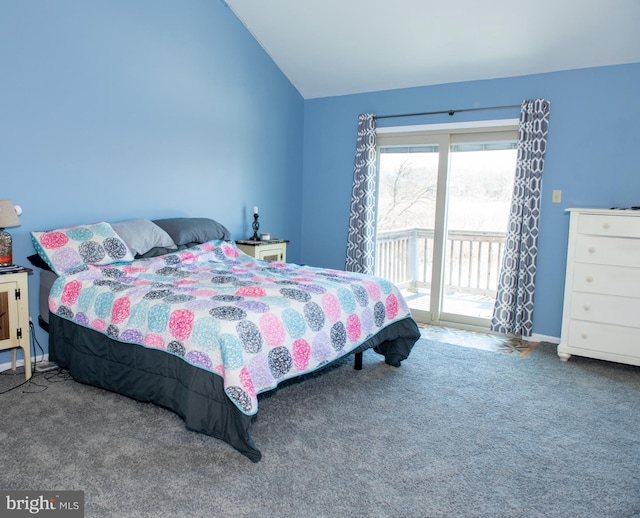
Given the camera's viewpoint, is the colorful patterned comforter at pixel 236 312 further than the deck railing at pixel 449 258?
No

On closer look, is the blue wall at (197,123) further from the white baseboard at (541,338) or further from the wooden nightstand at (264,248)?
the wooden nightstand at (264,248)

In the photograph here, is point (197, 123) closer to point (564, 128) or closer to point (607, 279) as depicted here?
point (564, 128)

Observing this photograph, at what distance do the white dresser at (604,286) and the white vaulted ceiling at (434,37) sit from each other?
1.32 m

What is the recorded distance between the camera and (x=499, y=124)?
424cm

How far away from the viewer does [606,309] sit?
136 inches

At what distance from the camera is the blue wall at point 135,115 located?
3.11 metres

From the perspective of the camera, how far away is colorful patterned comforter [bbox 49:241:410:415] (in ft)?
7.15

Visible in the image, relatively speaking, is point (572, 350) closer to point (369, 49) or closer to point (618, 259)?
point (618, 259)

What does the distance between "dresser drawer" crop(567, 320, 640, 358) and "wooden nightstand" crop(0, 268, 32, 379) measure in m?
3.72

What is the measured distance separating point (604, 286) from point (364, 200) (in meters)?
2.33

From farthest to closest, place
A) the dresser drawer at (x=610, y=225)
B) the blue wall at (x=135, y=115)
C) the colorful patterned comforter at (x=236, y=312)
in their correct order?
the dresser drawer at (x=610, y=225) → the blue wall at (x=135, y=115) → the colorful patterned comforter at (x=236, y=312)

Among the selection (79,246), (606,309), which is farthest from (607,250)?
(79,246)

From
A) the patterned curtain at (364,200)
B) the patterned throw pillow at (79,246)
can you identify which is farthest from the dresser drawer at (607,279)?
the patterned throw pillow at (79,246)

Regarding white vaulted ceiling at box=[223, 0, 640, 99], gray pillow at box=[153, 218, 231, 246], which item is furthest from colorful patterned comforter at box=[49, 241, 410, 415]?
white vaulted ceiling at box=[223, 0, 640, 99]
